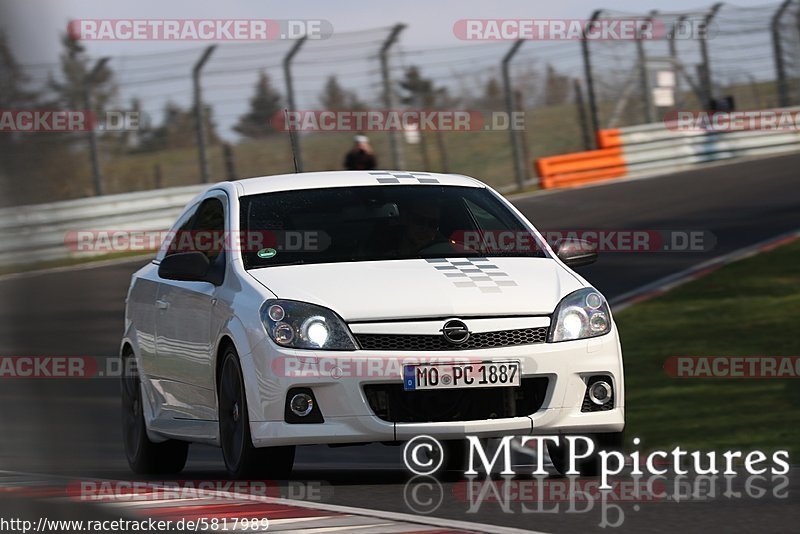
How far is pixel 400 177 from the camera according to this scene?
7699mm

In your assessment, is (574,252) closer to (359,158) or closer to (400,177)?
(400,177)

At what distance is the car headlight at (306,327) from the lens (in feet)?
20.2

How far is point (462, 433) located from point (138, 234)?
1632 cm

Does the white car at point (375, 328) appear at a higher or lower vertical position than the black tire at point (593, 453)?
higher

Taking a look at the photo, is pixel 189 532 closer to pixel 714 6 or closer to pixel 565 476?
pixel 565 476

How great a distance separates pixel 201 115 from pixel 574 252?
16400mm

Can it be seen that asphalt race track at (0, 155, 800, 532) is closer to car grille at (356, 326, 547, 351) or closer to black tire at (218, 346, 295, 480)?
black tire at (218, 346, 295, 480)

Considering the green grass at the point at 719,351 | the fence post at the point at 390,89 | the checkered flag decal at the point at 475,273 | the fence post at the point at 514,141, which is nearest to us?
the checkered flag decal at the point at 475,273

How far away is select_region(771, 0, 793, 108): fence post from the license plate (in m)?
22.9

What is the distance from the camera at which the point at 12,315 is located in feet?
5.74

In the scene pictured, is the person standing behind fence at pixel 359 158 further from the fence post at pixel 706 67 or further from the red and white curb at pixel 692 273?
the fence post at pixel 706 67

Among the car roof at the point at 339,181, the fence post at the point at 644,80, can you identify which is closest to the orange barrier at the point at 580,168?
the fence post at the point at 644,80

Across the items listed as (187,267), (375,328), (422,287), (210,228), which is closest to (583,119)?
(210,228)

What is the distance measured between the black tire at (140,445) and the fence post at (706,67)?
20916 millimetres
